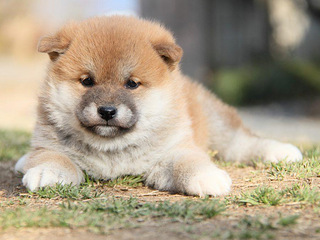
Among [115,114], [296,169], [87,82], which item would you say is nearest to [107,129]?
[115,114]

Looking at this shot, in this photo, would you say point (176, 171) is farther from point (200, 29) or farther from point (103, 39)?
point (200, 29)

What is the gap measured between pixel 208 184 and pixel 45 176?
3.63ft

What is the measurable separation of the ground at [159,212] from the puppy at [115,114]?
13 centimetres

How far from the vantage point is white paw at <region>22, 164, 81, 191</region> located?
9.08 feet

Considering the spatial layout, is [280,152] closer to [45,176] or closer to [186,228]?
[186,228]

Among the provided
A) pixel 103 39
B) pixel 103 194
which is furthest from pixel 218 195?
pixel 103 39

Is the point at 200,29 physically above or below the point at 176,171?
above

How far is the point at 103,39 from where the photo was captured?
2969mm

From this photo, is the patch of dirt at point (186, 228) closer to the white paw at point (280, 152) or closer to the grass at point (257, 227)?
the grass at point (257, 227)

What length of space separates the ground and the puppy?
135 millimetres

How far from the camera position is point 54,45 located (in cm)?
305

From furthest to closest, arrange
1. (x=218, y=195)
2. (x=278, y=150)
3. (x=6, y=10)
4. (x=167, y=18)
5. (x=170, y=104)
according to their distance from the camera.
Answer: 1. (x=6, y=10)
2. (x=167, y=18)
3. (x=278, y=150)
4. (x=170, y=104)
5. (x=218, y=195)

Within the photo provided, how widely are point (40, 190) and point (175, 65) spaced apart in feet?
4.68

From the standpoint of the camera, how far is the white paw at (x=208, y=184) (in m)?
2.73
